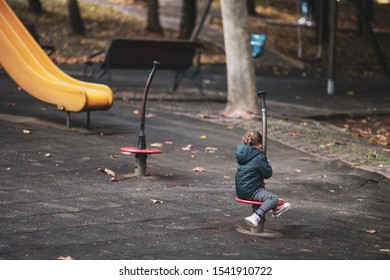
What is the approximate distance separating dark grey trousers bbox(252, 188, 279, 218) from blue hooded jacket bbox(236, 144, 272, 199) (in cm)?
6

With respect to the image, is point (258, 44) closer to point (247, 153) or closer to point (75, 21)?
point (75, 21)

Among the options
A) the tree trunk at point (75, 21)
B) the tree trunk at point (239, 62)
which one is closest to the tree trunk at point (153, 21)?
the tree trunk at point (75, 21)

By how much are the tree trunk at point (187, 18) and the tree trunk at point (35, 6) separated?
6.86 meters

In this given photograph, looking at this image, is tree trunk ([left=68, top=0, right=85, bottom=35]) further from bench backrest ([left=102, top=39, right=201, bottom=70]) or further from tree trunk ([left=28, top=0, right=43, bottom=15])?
bench backrest ([left=102, top=39, right=201, bottom=70])

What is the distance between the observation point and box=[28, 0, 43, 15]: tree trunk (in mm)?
39062

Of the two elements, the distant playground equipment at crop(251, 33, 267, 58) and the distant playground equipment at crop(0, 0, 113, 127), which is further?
the distant playground equipment at crop(251, 33, 267, 58)

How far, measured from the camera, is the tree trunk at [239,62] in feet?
59.5

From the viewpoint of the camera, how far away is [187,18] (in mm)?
35188

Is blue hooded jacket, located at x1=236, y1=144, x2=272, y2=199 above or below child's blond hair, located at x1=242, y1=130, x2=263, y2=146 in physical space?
below

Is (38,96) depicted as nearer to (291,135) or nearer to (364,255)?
(291,135)

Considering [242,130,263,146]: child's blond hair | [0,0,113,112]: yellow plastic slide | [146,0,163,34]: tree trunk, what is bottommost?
[146,0,163,34]: tree trunk

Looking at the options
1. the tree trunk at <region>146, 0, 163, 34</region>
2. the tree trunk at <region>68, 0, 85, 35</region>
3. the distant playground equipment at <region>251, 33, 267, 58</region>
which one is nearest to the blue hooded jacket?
the distant playground equipment at <region>251, 33, 267, 58</region>

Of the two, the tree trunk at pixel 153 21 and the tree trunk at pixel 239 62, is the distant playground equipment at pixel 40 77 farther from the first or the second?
the tree trunk at pixel 153 21
